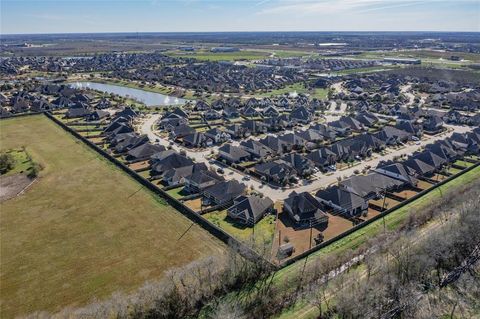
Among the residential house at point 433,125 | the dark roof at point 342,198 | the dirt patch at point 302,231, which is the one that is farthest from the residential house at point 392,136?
the dirt patch at point 302,231

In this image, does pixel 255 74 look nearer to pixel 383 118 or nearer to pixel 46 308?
pixel 383 118

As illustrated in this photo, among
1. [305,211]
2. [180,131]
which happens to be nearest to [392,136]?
[305,211]

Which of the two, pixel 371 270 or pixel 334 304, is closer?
pixel 334 304

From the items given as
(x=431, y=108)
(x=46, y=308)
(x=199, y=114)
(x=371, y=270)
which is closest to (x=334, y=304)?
(x=371, y=270)

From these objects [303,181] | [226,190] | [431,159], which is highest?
[431,159]

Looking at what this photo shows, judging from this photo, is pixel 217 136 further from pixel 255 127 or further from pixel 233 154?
pixel 233 154

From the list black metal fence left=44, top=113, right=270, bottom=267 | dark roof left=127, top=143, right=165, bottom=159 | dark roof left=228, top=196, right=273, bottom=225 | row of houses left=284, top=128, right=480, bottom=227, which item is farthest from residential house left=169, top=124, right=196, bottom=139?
row of houses left=284, top=128, right=480, bottom=227
